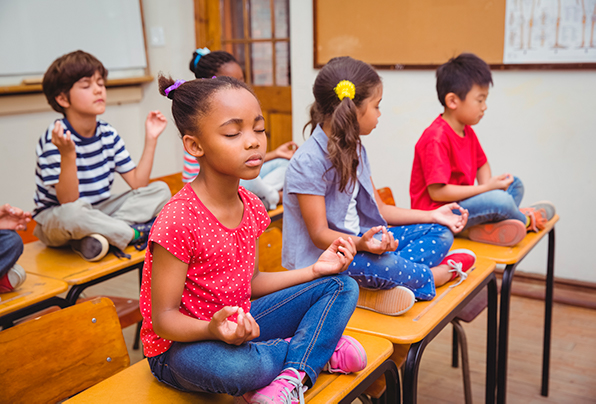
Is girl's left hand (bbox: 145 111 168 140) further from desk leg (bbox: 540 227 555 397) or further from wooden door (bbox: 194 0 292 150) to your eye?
wooden door (bbox: 194 0 292 150)

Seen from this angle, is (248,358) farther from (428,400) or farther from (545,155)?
(545,155)

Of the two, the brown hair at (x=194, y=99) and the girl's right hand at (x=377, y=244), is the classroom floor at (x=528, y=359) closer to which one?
the girl's right hand at (x=377, y=244)

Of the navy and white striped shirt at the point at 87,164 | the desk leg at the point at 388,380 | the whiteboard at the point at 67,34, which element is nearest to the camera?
the desk leg at the point at 388,380

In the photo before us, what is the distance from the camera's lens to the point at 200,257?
3.21 ft

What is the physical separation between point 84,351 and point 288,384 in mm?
495

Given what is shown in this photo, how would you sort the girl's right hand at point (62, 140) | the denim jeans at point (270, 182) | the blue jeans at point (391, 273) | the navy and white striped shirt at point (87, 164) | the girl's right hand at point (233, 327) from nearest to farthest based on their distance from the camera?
the girl's right hand at point (233, 327) < the blue jeans at point (391, 273) < the girl's right hand at point (62, 140) < the navy and white striped shirt at point (87, 164) < the denim jeans at point (270, 182)

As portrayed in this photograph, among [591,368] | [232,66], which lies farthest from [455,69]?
[591,368]

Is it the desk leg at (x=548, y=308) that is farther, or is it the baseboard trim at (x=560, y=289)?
the baseboard trim at (x=560, y=289)

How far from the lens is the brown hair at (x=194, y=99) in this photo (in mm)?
991

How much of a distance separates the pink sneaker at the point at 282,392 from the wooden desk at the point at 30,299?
781 millimetres

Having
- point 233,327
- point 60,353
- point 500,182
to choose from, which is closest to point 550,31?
point 500,182

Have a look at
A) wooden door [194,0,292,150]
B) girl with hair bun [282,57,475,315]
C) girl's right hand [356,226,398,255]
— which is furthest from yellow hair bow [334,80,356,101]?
wooden door [194,0,292,150]

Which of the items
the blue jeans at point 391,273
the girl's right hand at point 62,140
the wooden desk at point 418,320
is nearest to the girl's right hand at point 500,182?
the wooden desk at point 418,320

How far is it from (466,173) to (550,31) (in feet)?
3.93
